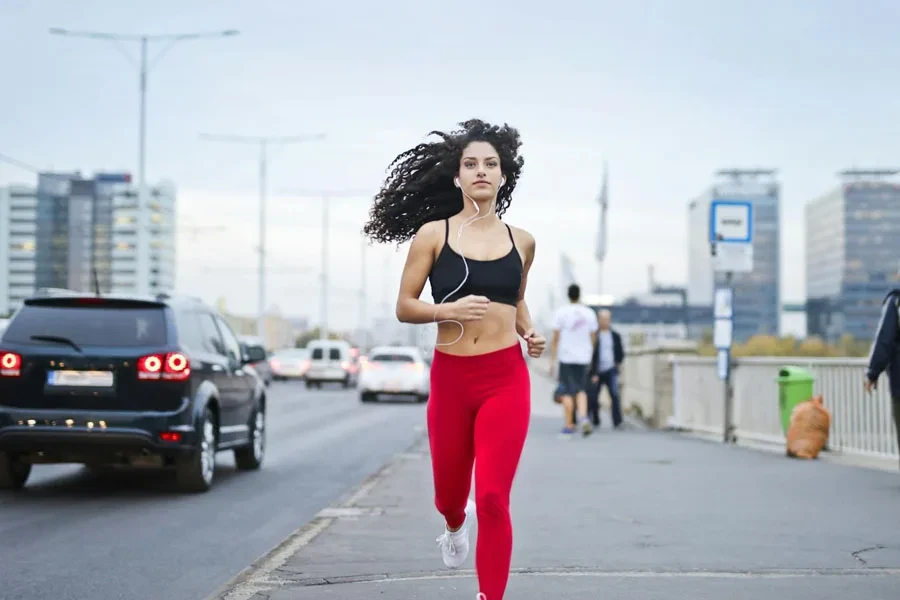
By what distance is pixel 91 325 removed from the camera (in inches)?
398

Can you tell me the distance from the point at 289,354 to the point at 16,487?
43963 millimetres

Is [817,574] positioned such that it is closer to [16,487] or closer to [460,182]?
[460,182]

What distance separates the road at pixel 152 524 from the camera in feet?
20.9

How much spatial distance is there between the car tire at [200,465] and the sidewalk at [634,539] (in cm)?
130

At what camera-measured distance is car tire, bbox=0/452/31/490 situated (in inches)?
406

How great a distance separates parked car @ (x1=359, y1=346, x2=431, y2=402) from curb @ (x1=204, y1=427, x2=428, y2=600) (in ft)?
70.5

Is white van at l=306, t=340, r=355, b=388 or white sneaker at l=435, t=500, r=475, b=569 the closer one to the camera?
white sneaker at l=435, t=500, r=475, b=569

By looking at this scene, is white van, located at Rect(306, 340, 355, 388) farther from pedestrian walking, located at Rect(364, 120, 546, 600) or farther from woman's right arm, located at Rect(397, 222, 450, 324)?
woman's right arm, located at Rect(397, 222, 450, 324)

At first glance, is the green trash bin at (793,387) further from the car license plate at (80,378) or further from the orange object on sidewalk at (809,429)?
the car license plate at (80,378)

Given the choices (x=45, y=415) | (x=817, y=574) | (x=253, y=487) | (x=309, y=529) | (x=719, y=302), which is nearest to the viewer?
(x=817, y=574)

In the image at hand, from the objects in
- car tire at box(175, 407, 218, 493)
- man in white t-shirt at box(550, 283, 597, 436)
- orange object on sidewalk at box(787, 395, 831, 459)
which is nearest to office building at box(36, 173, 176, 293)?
man in white t-shirt at box(550, 283, 597, 436)

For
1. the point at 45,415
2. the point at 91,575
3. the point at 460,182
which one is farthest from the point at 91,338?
the point at 460,182

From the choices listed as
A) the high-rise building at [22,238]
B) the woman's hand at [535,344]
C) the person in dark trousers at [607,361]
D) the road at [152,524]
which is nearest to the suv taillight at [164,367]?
the road at [152,524]

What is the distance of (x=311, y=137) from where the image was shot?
57.0m
